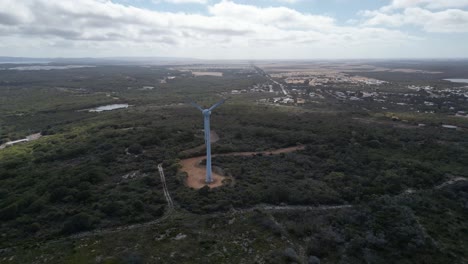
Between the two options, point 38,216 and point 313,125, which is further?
point 313,125

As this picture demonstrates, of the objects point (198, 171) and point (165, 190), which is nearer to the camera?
point (165, 190)

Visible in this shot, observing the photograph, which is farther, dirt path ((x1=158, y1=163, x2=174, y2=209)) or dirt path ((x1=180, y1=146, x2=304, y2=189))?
dirt path ((x1=180, y1=146, x2=304, y2=189))

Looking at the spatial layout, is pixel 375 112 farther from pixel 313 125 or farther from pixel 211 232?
pixel 211 232

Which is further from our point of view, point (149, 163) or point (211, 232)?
point (149, 163)

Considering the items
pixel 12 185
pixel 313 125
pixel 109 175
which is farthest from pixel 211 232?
pixel 313 125

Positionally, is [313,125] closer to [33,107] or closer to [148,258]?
[148,258]

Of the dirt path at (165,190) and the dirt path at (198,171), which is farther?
the dirt path at (198,171)

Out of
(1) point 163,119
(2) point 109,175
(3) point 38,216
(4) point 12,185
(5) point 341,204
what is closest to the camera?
(3) point 38,216

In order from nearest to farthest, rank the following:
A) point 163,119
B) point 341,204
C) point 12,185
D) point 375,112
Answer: point 341,204 → point 12,185 → point 163,119 → point 375,112

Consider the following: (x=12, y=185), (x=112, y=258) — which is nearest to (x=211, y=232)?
(x=112, y=258)
